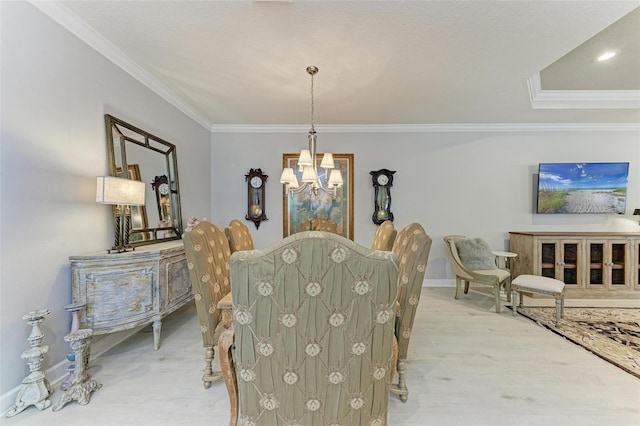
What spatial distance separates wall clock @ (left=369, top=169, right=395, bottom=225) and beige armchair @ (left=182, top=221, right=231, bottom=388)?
2.77 m

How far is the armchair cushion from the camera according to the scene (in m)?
3.38

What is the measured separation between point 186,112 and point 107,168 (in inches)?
61.8

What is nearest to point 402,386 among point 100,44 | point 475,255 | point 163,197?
point 475,255

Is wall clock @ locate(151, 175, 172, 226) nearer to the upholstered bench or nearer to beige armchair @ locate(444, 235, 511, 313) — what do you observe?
beige armchair @ locate(444, 235, 511, 313)

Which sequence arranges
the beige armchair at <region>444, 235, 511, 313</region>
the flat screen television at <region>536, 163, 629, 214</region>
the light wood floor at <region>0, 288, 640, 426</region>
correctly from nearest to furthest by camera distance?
the light wood floor at <region>0, 288, 640, 426</region> → the beige armchair at <region>444, 235, 511, 313</region> → the flat screen television at <region>536, 163, 629, 214</region>

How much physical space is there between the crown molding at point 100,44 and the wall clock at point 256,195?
142 cm

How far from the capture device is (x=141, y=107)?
2639 millimetres

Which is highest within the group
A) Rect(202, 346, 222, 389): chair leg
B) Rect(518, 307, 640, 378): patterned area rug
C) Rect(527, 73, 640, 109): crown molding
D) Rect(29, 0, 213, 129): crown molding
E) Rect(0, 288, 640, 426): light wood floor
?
Rect(527, 73, 640, 109): crown molding

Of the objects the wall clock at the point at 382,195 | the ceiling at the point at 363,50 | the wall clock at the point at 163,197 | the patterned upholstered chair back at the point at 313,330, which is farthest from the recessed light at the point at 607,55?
the wall clock at the point at 163,197

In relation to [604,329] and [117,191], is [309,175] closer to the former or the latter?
[117,191]

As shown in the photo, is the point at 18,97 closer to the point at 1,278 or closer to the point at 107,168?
the point at 107,168

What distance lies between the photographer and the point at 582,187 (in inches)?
153

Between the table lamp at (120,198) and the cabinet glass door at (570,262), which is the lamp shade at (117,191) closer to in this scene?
the table lamp at (120,198)

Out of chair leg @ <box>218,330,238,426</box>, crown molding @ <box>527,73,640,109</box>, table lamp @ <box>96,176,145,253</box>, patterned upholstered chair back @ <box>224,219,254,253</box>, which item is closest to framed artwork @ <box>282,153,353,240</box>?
patterned upholstered chair back @ <box>224,219,254,253</box>
